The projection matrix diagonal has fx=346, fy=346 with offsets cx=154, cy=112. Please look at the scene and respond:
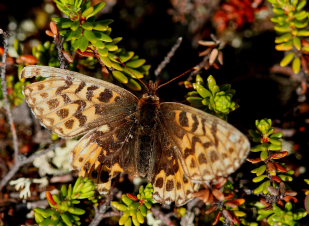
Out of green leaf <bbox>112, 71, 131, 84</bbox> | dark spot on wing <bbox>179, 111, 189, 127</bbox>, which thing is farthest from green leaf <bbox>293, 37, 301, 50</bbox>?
green leaf <bbox>112, 71, 131, 84</bbox>

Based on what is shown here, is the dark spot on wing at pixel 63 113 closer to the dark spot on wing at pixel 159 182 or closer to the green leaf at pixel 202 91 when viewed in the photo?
the dark spot on wing at pixel 159 182

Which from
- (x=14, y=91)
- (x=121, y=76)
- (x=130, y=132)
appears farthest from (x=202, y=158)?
(x=14, y=91)

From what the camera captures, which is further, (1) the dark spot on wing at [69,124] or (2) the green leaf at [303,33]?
(1) the dark spot on wing at [69,124]

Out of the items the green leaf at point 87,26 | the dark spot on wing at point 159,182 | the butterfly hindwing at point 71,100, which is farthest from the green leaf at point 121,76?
the dark spot on wing at point 159,182

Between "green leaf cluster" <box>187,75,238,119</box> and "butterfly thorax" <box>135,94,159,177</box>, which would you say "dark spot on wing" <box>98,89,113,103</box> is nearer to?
"butterfly thorax" <box>135,94,159,177</box>

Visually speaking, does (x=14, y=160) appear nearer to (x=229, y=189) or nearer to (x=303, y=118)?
(x=229, y=189)

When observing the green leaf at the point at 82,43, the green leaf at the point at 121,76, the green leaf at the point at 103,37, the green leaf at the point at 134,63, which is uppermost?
the green leaf at the point at 103,37
